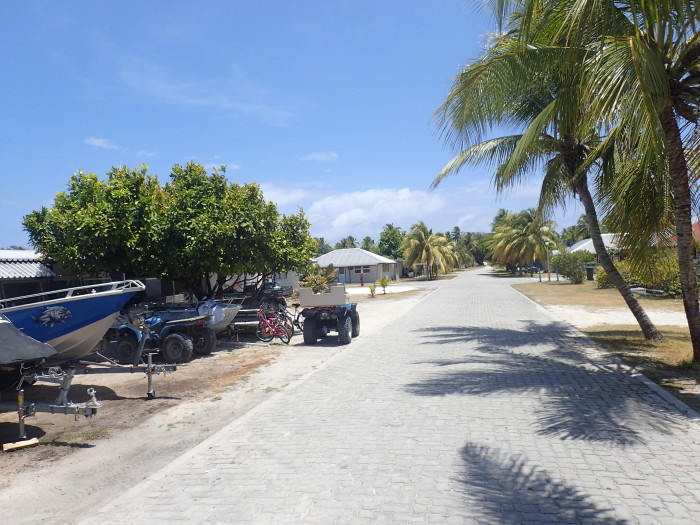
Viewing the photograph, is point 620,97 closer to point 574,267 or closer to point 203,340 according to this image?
point 203,340

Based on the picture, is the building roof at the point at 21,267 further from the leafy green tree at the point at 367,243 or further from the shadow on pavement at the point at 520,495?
the leafy green tree at the point at 367,243

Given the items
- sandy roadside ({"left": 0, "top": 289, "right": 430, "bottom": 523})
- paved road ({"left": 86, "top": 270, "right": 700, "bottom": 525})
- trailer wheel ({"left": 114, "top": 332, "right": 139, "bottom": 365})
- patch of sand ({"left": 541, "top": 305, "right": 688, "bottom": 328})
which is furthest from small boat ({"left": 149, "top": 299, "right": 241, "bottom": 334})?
patch of sand ({"left": 541, "top": 305, "right": 688, "bottom": 328})

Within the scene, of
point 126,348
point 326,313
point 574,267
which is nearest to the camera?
point 126,348

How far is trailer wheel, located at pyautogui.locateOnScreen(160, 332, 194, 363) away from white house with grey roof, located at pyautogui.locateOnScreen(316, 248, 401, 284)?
42.9 metres

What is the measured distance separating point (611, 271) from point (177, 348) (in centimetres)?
1045

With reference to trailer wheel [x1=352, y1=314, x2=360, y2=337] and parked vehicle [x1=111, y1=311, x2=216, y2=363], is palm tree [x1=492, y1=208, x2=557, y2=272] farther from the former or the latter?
parked vehicle [x1=111, y1=311, x2=216, y2=363]

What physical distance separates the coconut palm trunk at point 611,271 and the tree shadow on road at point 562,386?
58.3 inches

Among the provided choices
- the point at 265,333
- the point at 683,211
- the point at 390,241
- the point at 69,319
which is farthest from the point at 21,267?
the point at 390,241

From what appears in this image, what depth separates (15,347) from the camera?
5.84 metres

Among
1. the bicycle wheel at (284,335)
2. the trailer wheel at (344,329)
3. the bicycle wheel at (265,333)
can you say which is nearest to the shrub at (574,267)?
the trailer wheel at (344,329)

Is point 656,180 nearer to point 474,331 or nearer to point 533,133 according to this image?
point 533,133

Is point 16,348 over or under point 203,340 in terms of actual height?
over

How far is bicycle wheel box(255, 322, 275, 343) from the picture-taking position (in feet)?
44.9

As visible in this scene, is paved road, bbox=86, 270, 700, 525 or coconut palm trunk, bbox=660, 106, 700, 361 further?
coconut palm trunk, bbox=660, 106, 700, 361
